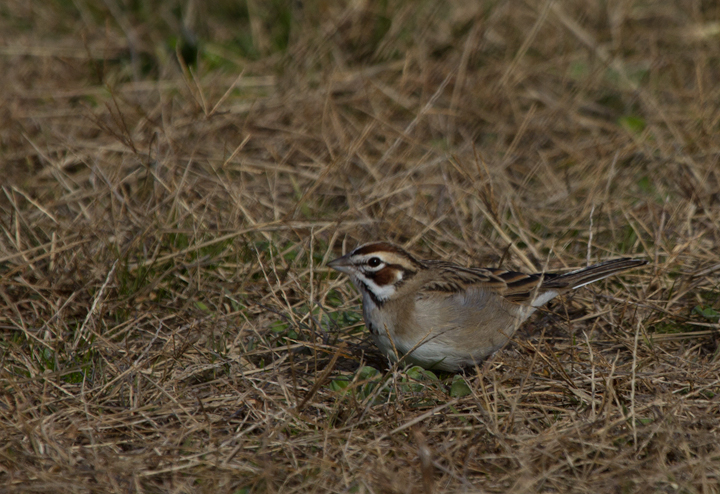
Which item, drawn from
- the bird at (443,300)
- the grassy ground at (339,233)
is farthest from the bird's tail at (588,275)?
the grassy ground at (339,233)

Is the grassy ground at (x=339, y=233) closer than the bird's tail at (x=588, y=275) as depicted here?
Yes

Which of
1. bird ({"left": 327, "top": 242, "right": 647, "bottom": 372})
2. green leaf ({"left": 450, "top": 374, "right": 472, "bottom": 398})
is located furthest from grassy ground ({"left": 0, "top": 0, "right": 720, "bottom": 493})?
bird ({"left": 327, "top": 242, "right": 647, "bottom": 372})

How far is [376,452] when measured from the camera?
13.8 feet

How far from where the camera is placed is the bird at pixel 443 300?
16.3ft

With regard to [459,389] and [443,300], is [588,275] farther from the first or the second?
[459,389]

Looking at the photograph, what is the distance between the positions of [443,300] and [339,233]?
5.38ft

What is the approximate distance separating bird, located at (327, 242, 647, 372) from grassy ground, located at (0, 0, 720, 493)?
18 cm

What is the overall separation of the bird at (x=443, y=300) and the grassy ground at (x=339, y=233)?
0.59 feet

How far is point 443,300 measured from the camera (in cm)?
505

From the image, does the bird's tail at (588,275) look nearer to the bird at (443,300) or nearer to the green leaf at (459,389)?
the bird at (443,300)

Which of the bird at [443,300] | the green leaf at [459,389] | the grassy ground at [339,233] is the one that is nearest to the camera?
the grassy ground at [339,233]

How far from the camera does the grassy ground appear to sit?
13.7 ft

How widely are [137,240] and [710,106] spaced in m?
5.79

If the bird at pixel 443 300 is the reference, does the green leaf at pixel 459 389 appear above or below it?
below
